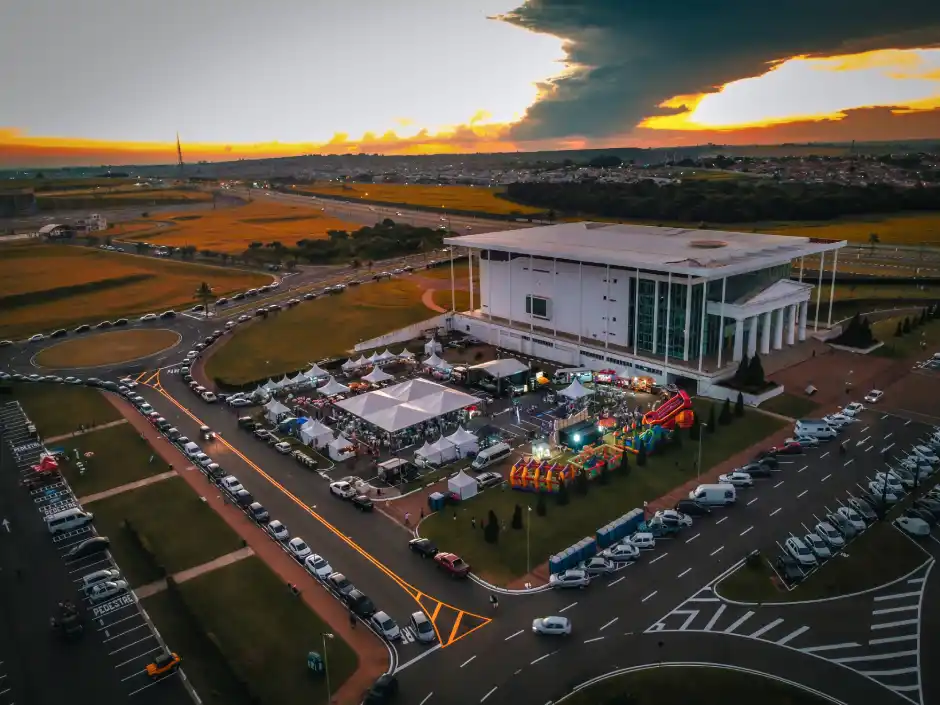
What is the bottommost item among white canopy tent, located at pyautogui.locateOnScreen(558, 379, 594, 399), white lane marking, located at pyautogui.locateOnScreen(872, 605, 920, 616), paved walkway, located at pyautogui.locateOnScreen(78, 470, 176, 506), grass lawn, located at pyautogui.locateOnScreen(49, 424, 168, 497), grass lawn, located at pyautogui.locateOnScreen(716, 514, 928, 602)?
white lane marking, located at pyautogui.locateOnScreen(872, 605, 920, 616)

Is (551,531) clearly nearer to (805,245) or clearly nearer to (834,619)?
(834,619)

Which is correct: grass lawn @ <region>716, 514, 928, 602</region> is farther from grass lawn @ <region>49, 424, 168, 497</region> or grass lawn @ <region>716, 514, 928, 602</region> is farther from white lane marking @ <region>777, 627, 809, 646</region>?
grass lawn @ <region>49, 424, 168, 497</region>

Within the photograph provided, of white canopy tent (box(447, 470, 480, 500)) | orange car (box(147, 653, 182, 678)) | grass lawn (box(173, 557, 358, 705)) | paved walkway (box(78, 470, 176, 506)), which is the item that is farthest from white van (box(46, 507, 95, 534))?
white canopy tent (box(447, 470, 480, 500))

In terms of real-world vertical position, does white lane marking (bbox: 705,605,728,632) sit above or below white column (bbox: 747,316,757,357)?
below

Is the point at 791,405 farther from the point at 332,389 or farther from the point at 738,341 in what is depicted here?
the point at 332,389

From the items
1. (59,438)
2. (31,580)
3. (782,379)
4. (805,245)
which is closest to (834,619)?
(782,379)

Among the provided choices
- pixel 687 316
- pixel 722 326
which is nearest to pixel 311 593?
pixel 687 316

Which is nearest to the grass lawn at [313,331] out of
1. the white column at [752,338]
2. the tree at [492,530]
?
the tree at [492,530]
